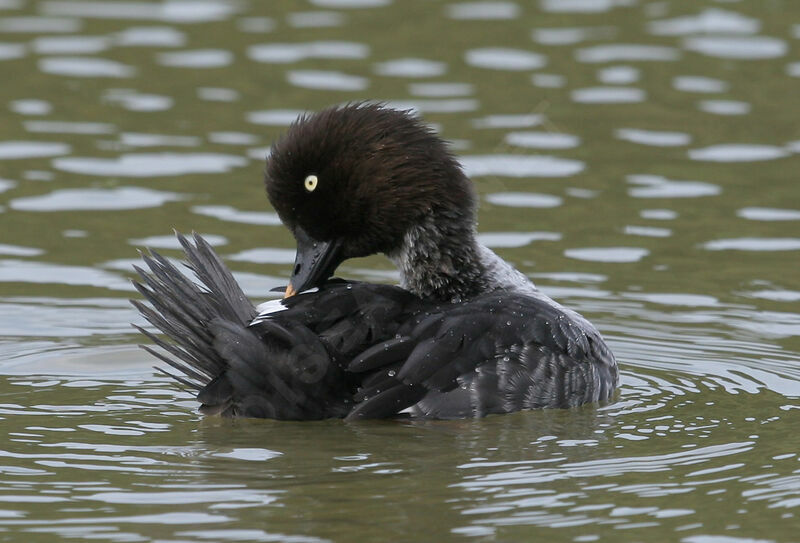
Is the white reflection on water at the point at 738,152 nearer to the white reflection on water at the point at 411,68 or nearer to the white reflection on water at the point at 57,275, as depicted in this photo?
the white reflection on water at the point at 411,68

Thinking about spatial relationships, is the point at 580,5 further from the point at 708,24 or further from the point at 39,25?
the point at 39,25

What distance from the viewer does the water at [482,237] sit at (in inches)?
262

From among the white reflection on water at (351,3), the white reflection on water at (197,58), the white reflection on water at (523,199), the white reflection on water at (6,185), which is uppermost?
the white reflection on water at (351,3)

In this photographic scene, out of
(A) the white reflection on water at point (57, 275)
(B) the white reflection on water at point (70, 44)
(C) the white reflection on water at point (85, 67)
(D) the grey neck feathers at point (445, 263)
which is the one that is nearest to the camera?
(D) the grey neck feathers at point (445, 263)

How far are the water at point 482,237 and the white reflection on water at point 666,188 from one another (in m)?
0.04

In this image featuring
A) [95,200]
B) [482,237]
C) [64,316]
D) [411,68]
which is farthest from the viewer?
[411,68]

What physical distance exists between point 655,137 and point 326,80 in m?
2.82

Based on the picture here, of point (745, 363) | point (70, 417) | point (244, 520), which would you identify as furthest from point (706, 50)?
point (244, 520)

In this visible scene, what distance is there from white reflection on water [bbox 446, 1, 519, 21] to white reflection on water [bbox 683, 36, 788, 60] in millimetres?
1782

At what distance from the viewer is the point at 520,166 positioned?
1311 cm

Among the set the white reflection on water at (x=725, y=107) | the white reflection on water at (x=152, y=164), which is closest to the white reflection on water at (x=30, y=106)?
the white reflection on water at (x=152, y=164)

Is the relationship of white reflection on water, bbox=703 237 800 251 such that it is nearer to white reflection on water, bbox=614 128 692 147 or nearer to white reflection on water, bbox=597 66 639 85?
white reflection on water, bbox=614 128 692 147

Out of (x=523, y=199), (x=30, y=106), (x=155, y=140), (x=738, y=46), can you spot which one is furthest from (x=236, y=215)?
(x=738, y=46)

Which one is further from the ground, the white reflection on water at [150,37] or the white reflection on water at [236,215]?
the white reflection on water at [150,37]
